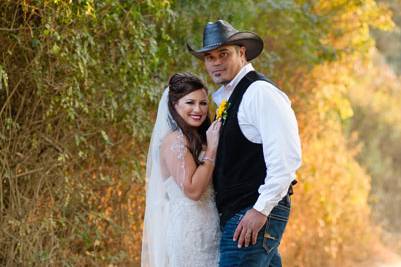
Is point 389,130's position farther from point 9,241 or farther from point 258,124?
point 258,124

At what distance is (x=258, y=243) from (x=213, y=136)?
0.59 meters

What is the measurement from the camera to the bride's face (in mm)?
4387

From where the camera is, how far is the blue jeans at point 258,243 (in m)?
3.85

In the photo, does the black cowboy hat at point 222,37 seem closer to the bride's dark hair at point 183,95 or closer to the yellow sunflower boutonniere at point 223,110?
the bride's dark hair at point 183,95

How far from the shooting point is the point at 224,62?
166 inches

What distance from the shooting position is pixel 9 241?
5.66 meters

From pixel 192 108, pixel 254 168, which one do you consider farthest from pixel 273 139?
pixel 192 108

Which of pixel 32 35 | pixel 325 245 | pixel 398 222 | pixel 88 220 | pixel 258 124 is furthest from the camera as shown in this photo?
pixel 398 222

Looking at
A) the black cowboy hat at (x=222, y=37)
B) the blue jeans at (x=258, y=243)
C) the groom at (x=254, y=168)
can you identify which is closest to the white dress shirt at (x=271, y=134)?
the groom at (x=254, y=168)

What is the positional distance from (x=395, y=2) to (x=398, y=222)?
5591 mm

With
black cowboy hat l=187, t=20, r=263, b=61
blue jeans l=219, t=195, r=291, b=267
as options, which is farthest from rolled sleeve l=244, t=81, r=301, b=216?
black cowboy hat l=187, t=20, r=263, b=61

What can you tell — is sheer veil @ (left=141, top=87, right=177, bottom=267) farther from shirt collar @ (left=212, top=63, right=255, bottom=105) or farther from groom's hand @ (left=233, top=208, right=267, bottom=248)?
groom's hand @ (left=233, top=208, right=267, bottom=248)

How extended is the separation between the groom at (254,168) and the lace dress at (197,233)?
12 cm

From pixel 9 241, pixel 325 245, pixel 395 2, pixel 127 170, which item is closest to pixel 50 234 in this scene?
pixel 9 241
